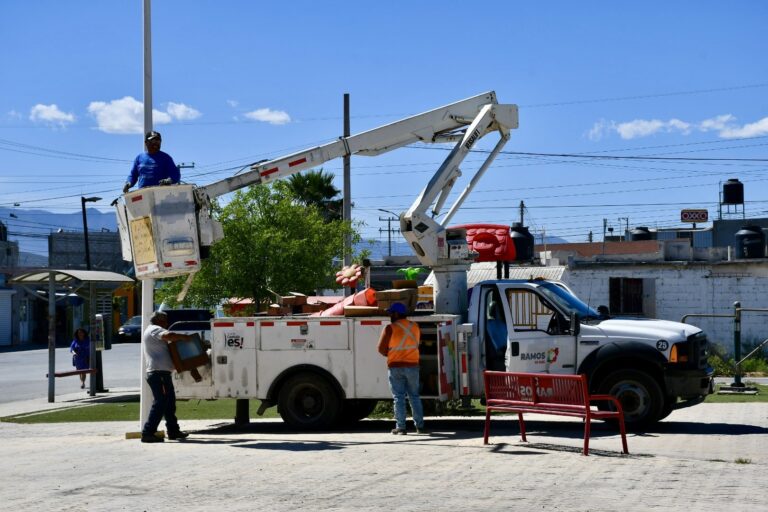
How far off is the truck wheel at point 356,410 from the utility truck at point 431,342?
0.07 m

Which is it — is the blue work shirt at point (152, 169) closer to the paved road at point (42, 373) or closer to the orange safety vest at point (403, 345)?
the orange safety vest at point (403, 345)

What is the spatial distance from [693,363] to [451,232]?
4.01 metres

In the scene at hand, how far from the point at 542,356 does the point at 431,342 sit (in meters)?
1.55

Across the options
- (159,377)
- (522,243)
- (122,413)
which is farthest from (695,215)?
(159,377)

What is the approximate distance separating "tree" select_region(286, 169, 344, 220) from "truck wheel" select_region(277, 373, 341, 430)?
28.4 m

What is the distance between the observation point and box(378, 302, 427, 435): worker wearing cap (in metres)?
14.5

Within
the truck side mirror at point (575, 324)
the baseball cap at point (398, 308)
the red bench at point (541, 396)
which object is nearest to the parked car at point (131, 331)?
the baseball cap at point (398, 308)

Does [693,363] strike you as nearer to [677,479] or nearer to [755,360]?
[677,479]

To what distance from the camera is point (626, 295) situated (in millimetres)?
39125

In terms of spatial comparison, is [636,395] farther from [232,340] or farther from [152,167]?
[152,167]

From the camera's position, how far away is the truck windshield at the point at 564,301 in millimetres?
15539

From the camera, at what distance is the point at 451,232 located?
54.5 feet

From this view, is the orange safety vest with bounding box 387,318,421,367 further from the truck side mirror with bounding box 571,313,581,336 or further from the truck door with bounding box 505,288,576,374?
the truck side mirror with bounding box 571,313,581,336

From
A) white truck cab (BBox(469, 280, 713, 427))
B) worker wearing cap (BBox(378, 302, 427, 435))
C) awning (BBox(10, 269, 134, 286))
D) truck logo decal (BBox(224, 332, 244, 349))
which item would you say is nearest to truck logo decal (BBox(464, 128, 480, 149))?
white truck cab (BBox(469, 280, 713, 427))
